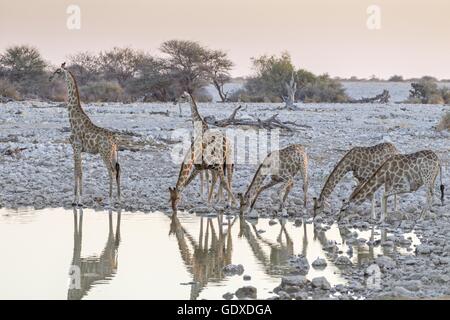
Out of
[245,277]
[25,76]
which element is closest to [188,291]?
[245,277]

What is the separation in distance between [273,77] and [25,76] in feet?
35.6

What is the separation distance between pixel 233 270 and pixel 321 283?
1.25m

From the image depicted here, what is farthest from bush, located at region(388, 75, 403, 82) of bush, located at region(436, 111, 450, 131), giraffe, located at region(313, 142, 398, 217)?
giraffe, located at region(313, 142, 398, 217)

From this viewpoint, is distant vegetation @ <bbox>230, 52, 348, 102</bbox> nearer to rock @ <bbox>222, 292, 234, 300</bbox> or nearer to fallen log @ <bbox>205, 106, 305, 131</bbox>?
fallen log @ <bbox>205, 106, 305, 131</bbox>

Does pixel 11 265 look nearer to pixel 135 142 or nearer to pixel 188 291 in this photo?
pixel 188 291

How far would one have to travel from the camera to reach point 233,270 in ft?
30.3

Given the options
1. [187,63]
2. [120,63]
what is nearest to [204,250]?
→ [187,63]

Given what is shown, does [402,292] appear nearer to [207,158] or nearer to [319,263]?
[319,263]

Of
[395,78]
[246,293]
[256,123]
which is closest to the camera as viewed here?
[246,293]

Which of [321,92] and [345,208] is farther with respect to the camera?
[321,92]

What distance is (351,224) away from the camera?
39.7 ft

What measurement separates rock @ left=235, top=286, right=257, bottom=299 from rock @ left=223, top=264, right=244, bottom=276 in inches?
40.7

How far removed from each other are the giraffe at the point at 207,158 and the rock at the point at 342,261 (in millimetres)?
3363

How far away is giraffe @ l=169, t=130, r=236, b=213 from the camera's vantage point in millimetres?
12797
